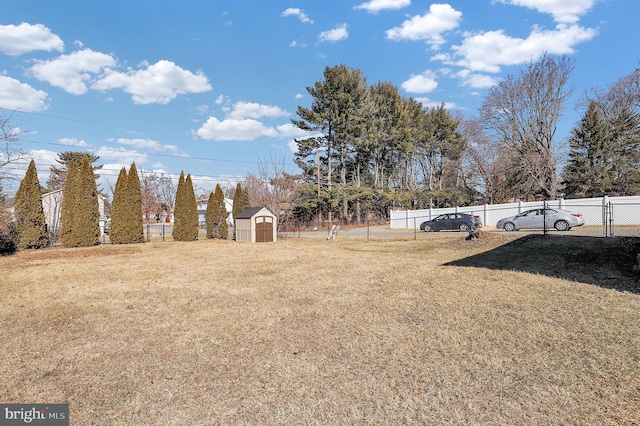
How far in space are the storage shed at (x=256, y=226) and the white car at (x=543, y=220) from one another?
13.8 metres

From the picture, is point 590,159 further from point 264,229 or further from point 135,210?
point 135,210

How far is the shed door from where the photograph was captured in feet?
68.9

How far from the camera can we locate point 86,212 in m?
17.3

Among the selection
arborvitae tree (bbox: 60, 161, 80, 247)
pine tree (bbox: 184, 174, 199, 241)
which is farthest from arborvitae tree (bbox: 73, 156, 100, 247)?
pine tree (bbox: 184, 174, 199, 241)

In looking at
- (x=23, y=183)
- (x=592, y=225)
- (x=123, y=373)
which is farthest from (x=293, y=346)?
(x=592, y=225)

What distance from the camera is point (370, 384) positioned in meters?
3.15

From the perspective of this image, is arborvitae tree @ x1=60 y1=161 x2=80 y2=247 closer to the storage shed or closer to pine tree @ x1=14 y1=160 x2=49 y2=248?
pine tree @ x1=14 y1=160 x2=49 y2=248

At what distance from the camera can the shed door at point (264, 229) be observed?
2102 cm

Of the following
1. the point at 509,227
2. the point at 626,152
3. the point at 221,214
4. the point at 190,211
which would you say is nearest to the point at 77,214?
the point at 190,211

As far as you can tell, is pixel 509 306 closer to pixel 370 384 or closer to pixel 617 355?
pixel 617 355

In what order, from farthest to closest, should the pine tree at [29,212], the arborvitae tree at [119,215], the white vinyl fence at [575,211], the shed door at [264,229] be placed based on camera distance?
the shed door at [264,229] < the arborvitae tree at [119,215] < the white vinyl fence at [575,211] < the pine tree at [29,212]

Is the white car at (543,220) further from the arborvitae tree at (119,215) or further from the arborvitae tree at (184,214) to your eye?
the arborvitae tree at (119,215)

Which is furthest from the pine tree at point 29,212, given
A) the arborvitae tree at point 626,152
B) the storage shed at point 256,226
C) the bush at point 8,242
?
the arborvitae tree at point 626,152

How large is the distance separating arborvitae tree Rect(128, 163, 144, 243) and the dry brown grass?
38.6 ft
